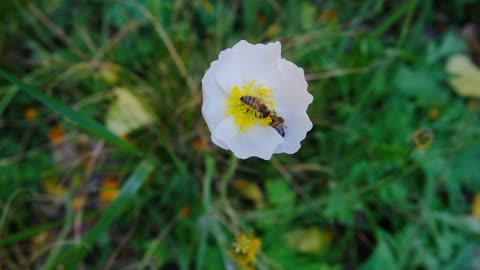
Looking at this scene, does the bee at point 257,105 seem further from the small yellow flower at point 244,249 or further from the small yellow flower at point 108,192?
the small yellow flower at point 108,192

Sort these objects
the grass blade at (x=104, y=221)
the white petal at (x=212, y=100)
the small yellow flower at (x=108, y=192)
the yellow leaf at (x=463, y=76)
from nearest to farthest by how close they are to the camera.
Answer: the white petal at (x=212, y=100), the grass blade at (x=104, y=221), the small yellow flower at (x=108, y=192), the yellow leaf at (x=463, y=76)

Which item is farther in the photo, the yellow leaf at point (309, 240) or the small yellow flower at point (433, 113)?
the small yellow flower at point (433, 113)

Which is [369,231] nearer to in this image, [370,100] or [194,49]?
[370,100]

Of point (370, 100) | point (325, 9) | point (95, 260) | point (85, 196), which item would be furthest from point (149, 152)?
point (325, 9)

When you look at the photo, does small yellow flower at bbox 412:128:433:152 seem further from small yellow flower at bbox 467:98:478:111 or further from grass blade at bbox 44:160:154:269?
small yellow flower at bbox 467:98:478:111

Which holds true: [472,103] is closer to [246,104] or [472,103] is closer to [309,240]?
[309,240]

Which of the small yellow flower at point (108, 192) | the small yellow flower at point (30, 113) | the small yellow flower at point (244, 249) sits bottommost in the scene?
the small yellow flower at point (244, 249)

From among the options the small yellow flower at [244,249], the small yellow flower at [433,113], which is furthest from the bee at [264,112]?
the small yellow flower at [433,113]

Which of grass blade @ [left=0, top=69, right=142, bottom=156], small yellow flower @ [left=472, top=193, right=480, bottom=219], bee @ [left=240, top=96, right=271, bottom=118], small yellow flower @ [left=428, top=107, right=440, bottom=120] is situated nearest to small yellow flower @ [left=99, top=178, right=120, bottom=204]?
grass blade @ [left=0, top=69, right=142, bottom=156]
